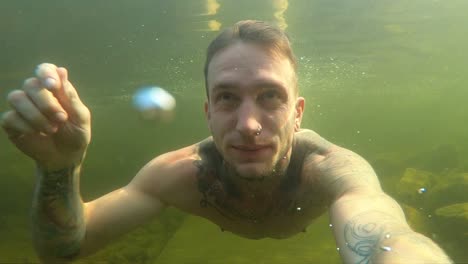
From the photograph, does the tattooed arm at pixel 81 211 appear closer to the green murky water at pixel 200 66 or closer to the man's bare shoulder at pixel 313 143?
the man's bare shoulder at pixel 313 143

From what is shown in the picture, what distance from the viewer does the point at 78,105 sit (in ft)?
8.56

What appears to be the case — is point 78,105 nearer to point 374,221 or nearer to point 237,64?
point 237,64

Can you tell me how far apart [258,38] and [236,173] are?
1.24 m

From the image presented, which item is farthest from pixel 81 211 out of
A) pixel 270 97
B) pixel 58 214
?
pixel 270 97

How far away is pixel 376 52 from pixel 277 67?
601 inches

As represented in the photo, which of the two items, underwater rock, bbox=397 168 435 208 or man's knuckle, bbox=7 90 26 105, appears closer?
man's knuckle, bbox=7 90 26 105

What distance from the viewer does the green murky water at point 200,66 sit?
31.5 ft

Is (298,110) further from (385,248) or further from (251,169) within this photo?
(385,248)

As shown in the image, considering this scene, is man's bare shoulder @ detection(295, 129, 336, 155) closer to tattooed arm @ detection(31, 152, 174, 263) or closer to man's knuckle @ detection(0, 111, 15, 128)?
tattooed arm @ detection(31, 152, 174, 263)

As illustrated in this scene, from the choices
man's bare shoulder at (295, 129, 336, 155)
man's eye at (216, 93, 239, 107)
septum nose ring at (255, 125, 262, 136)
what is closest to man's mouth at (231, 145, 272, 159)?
septum nose ring at (255, 125, 262, 136)

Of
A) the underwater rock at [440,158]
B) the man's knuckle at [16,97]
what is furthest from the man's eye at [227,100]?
the underwater rock at [440,158]

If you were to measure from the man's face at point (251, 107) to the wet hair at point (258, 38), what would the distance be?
71 mm

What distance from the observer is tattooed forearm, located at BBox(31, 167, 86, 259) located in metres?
3.20

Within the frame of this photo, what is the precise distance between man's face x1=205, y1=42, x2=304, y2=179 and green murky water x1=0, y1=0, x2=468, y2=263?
5124mm
